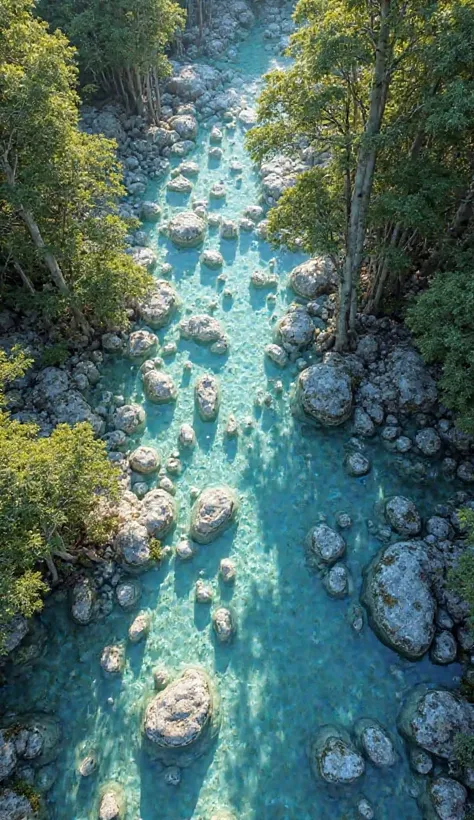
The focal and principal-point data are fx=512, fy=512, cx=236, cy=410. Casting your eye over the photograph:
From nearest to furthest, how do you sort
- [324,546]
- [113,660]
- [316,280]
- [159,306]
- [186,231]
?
[113,660], [324,546], [159,306], [316,280], [186,231]

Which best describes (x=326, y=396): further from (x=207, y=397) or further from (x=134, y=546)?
(x=134, y=546)

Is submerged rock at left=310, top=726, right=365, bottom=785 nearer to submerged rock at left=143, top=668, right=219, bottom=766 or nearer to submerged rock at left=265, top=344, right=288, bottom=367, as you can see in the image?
submerged rock at left=143, top=668, right=219, bottom=766

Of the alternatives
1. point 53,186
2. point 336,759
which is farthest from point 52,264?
point 336,759

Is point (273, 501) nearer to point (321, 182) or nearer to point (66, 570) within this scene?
point (66, 570)

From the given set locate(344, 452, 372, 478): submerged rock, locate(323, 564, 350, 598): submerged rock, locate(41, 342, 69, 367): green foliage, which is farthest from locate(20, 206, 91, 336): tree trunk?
locate(323, 564, 350, 598): submerged rock

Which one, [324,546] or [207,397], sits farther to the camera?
[207,397]
